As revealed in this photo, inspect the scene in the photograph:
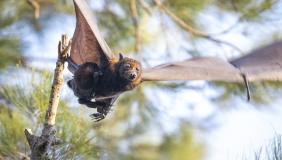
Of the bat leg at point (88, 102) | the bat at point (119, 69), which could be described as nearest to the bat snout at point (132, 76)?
the bat at point (119, 69)

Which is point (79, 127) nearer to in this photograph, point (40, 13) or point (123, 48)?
point (123, 48)

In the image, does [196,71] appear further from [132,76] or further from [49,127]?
[49,127]

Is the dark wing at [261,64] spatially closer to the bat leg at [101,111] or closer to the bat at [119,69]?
the bat at [119,69]

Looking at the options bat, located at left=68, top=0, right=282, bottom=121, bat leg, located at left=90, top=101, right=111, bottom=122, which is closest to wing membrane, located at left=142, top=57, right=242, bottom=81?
bat, located at left=68, top=0, right=282, bottom=121

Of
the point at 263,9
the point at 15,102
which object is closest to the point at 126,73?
the point at 15,102

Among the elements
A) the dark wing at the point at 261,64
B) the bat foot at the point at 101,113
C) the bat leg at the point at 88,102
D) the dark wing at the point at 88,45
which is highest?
the dark wing at the point at 88,45

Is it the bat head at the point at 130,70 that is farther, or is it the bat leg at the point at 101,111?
the bat leg at the point at 101,111

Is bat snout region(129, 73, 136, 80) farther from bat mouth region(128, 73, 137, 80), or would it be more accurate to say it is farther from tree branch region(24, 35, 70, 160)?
tree branch region(24, 35, 70, 160)
